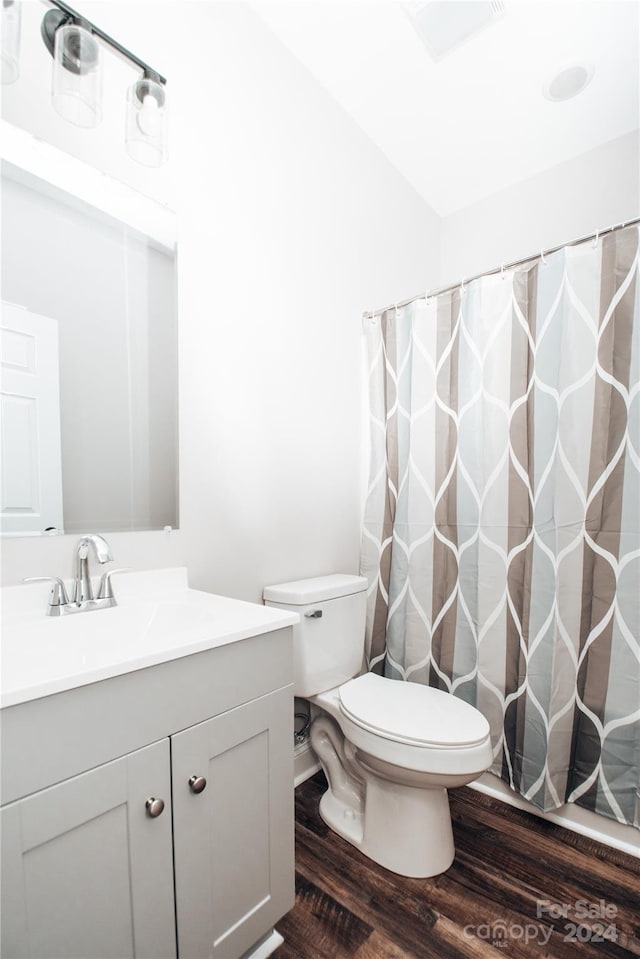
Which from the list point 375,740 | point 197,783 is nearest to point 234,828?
point 197,783

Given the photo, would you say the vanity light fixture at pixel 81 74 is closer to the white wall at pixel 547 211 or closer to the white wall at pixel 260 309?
the white wall at pixel 260 309

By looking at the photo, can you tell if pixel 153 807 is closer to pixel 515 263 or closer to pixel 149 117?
pixel 149 117

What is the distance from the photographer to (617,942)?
3.53 feet

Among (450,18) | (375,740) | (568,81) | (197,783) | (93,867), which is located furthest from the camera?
(568,81)

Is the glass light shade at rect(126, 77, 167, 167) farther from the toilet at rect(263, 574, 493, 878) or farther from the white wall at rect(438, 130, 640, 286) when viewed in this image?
the white wall at rect(438, 130, 640, 286)

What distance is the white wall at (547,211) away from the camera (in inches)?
75.9

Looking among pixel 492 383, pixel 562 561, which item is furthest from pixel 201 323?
pixel 562 561

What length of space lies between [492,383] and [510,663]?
3.22 feet

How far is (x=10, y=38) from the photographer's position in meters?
0.89

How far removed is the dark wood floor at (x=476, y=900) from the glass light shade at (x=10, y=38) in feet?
6.48

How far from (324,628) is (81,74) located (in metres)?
1.58

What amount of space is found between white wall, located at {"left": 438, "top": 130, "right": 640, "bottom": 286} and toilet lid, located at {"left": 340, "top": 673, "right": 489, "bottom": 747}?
1724 millimetres

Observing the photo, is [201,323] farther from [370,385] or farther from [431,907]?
[431,907]

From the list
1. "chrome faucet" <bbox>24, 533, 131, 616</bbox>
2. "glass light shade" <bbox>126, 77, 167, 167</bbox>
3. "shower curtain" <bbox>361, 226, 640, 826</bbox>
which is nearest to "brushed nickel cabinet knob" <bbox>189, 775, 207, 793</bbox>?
"chrome faucet" <bbox>24, 533, 131, 616</bbox>
